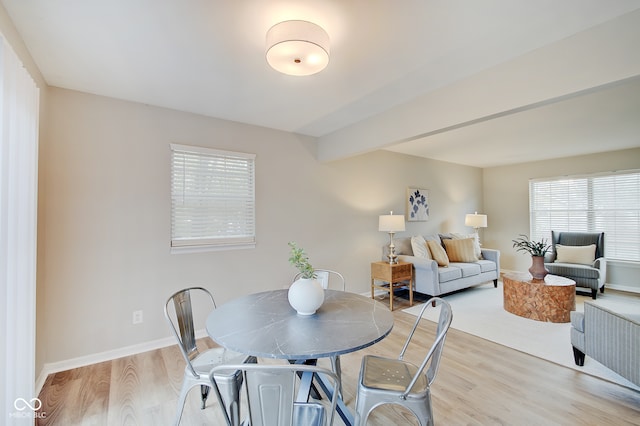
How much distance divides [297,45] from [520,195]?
6471 millimetres

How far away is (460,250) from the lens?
16.2 feet

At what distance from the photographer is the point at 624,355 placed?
195cm

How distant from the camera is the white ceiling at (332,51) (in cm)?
156

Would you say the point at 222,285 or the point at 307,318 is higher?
the point at 307,318

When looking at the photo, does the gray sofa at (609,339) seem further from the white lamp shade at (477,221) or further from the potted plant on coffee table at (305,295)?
the white lamp shade at (477,221)

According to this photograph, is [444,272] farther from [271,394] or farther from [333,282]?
[271,394]

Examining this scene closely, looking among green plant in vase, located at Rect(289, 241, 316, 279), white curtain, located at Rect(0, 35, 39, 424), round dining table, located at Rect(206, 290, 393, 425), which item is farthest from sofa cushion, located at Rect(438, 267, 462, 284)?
white curtain, located at Rect(0, 35, 39, 424)

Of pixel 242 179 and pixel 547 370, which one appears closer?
pixel 547 370

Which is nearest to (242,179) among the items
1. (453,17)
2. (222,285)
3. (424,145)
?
(222,285)

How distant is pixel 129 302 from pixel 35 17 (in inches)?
91.2

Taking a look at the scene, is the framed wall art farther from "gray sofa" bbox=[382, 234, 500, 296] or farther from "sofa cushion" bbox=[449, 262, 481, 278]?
"sofa cushion" bbox=[449, 262, 481, 278]

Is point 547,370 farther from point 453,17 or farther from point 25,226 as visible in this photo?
point 25,226

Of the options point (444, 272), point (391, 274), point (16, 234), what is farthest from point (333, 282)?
point (16, 234)

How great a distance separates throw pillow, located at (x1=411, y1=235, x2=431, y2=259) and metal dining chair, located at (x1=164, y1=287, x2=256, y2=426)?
11.3 ft
